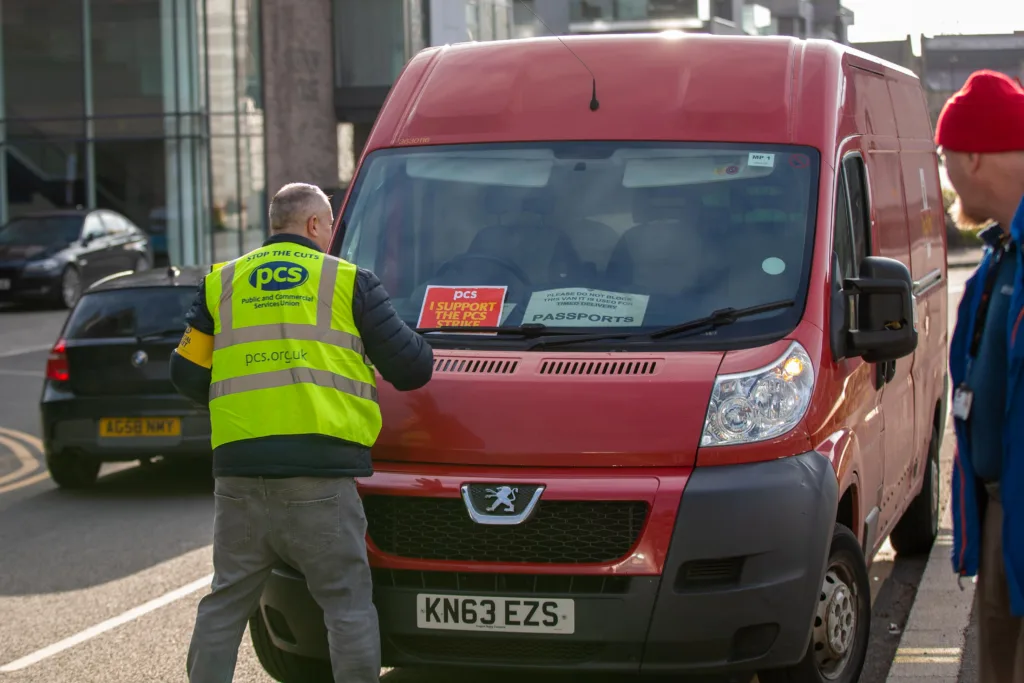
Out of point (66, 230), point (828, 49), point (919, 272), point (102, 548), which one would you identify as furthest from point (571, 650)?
point (66, 230)

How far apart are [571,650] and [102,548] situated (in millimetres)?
4662

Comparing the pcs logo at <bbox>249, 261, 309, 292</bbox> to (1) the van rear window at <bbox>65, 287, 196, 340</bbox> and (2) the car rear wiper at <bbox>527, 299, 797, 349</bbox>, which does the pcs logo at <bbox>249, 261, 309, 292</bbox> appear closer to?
(2) the car rear wiper at <bbox>527, 299, 797, 349</bbox>

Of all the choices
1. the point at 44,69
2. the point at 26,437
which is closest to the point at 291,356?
the point at 26,437

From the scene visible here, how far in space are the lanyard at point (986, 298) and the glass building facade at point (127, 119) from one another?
32962 millimetres

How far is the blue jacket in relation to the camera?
12.2 ft

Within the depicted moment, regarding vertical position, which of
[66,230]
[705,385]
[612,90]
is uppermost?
[612,90]

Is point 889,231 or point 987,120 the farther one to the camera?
point 889,231

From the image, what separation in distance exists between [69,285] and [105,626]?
21.4 metres

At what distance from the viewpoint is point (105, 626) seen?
713cm

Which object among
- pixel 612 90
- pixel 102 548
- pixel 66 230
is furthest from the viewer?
pixel 66 230

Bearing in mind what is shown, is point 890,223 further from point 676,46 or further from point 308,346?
point 308,346

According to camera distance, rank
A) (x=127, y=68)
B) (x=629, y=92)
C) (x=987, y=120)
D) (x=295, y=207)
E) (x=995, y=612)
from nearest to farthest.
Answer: (x=987, y=120) < (x=995, y=612) < (x=295, y=207) < (x=629, y=92) < (x=127, y=68)

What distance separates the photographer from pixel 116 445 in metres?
10.7

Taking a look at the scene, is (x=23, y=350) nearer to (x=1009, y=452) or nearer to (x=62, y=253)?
(x=62, y=253)
